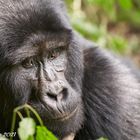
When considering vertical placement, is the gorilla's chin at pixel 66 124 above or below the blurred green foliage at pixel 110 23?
below

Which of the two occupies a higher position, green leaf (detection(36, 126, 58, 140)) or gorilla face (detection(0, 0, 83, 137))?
gorilla face (detection(0, 0, 83, 137))

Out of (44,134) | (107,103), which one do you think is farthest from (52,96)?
(107,103)

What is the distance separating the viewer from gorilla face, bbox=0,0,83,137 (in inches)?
161

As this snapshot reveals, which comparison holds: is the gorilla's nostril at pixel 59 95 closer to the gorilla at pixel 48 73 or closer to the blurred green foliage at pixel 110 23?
the gorilla at pixel 48 73

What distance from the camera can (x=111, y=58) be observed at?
5.12m

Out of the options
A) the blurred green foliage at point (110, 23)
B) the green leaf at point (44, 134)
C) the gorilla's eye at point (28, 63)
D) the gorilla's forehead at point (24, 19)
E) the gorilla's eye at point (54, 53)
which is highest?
the blurred green foliage at point (110, 23)

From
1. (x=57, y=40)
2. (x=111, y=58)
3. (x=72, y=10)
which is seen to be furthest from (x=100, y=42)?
(x=57, y=40)

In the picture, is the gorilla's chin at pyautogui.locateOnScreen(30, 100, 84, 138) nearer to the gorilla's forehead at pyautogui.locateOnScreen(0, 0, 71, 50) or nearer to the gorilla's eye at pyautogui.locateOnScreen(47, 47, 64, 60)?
the gorilla's eye at pyautogui.locateOnScreen(47, 47, 64, 60)

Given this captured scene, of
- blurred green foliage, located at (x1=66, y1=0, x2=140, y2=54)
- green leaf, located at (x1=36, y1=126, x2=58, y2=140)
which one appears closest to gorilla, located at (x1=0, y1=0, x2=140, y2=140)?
green leaf, located at (x1=36, y1=126, x2=58, y2=140)

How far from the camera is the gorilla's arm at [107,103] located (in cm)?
473

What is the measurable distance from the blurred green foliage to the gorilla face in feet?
6.22

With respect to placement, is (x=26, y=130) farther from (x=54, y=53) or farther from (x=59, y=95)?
(x=54, y=53)

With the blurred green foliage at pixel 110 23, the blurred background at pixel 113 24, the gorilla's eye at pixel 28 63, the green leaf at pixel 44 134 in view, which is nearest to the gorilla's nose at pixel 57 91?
the gorilla's eye at pixel 28 63

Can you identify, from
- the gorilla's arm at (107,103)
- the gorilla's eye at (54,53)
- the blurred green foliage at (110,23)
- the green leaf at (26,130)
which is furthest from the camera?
the blurred green foliage at (110,23)
